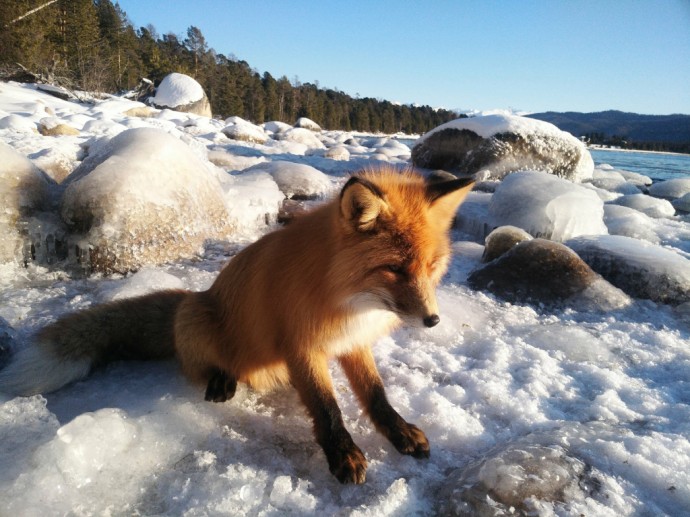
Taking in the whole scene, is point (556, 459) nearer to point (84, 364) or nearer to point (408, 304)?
point (408, 304)

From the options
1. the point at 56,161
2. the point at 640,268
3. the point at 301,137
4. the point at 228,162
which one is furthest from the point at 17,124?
the point at 301,137

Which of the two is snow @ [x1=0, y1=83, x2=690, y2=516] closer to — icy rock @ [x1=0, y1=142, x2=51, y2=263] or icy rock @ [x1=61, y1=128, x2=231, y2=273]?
icy rock @ [x1=0, y1=142, x2=51, y2=263]

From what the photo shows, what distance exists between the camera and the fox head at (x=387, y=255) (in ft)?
5.71

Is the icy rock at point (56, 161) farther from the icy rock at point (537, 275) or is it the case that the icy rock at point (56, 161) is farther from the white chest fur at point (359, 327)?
the icy rock at point (537, 275)

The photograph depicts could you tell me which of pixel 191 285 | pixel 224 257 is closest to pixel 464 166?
pixel 224 257

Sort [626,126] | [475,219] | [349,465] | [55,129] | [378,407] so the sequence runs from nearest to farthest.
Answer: [349,465] → [378,407] → [475,219] → [55,129] → [626,126]

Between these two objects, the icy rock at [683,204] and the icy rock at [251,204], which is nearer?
the icy rock at [251,204]

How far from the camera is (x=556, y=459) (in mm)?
1639

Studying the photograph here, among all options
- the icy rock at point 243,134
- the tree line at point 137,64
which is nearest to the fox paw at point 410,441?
the icy rock at point 243,134

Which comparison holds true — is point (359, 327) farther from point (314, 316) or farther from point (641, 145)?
point (641, 145)

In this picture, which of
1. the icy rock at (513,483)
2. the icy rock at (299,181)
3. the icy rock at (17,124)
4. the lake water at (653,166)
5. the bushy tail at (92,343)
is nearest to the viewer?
the icy rock at (513,483)

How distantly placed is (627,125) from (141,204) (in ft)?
372

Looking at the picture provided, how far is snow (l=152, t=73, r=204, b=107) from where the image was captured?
1196 inches

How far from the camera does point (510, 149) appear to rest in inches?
390
